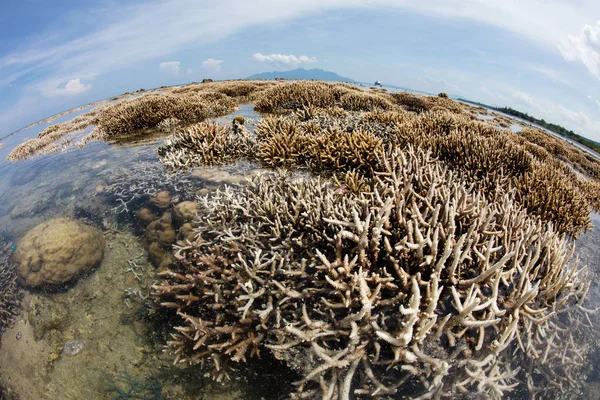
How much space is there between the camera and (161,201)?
461 centimetres

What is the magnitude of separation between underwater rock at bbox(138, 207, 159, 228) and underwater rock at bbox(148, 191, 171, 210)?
13 centimetres

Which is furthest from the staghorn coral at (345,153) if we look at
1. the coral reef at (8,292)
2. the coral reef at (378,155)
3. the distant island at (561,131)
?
the distant island at (561,131)

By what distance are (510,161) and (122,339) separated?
7712 millimetres

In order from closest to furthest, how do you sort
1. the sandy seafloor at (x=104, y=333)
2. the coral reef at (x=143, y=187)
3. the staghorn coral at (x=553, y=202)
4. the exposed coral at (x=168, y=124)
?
the sandy seafloor at (x=104, y=333) → the coral reef at (x=143, y=187) → the staghorn coral at (x=553, y=202) → the exposed coral at (x=168, y=124)

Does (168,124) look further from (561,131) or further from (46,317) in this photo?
(561,131)

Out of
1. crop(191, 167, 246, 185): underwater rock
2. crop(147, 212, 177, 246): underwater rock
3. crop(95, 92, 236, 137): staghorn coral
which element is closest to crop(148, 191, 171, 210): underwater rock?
crop(147, 212, 177, 246): underwater rock

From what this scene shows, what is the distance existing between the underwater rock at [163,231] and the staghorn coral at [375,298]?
1.58ft

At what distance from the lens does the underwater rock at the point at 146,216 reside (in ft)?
14.2

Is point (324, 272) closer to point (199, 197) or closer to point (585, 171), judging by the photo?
point (199, 197)

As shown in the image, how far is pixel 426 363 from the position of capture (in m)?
2.19

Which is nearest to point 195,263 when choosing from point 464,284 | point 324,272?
point 324,272

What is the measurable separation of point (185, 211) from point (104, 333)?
6.01 feet

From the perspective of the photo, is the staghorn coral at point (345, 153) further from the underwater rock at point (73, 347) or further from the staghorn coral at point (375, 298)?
the underwater rock at point (73, 347)

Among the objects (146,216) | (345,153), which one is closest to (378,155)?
(345,153)
